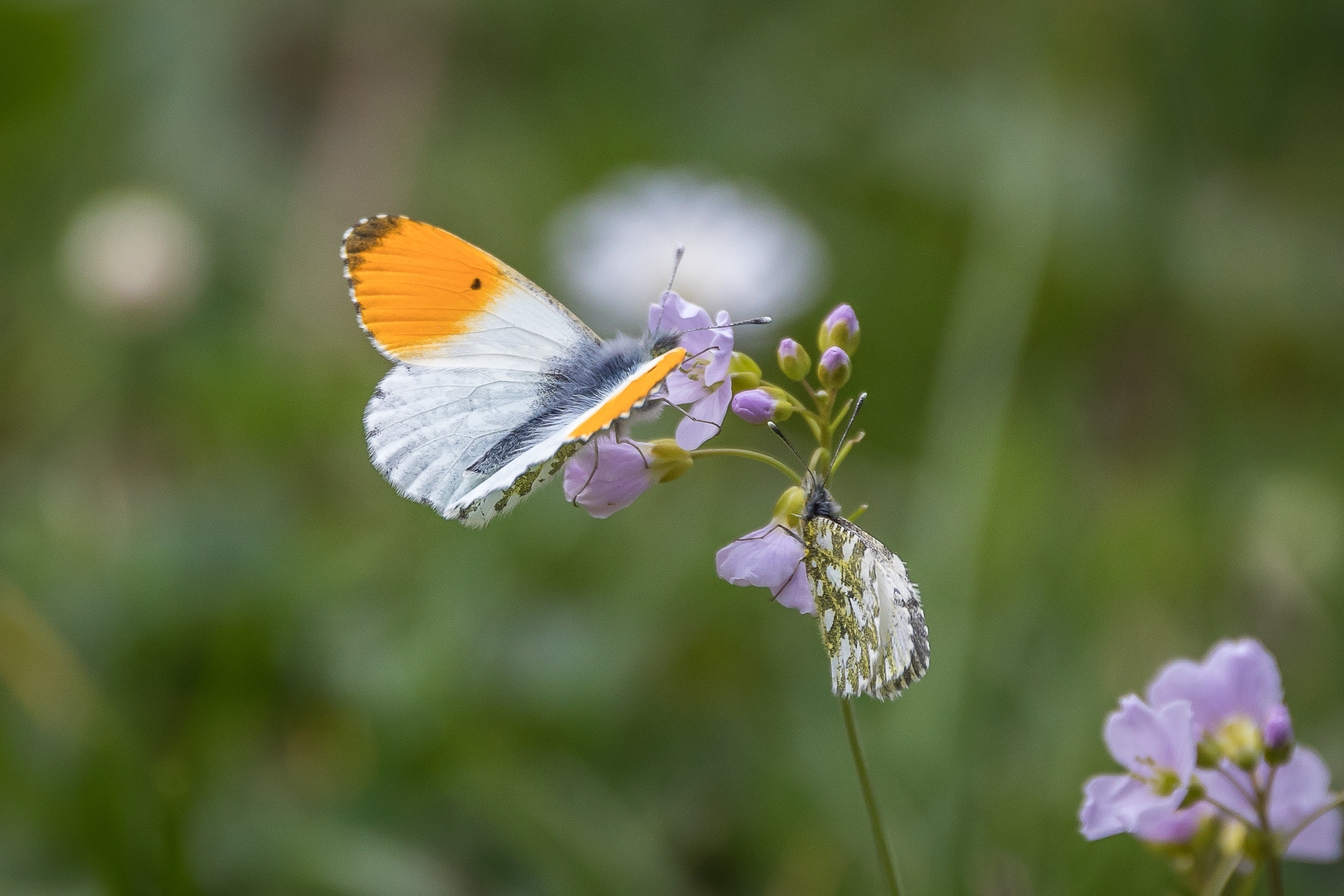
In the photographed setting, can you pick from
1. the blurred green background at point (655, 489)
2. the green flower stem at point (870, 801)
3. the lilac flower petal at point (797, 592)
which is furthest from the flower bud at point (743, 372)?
the blurred green background at point (655, 489)

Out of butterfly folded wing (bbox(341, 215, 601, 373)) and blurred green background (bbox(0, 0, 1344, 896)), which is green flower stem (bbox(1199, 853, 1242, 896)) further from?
butterfly folded wing (bbox(341, 215, 601, 373))

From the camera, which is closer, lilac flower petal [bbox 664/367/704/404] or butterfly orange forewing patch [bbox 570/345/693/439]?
butterfly orange forewing patch [bbox 570/345/693/439]

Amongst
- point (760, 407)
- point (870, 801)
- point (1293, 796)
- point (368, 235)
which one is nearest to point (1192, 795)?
point (1293, 796)

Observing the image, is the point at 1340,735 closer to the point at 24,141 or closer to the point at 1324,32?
the point at 1324,32

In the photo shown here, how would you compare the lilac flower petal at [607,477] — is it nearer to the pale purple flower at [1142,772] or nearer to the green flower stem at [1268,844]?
the pale purple flower at [1142,772]

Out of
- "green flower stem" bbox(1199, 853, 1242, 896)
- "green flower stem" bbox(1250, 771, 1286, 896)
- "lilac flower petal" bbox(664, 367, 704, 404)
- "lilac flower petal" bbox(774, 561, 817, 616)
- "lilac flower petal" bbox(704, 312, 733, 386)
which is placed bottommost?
"green flower stem" bbox(1199, 853, 1242, 896)

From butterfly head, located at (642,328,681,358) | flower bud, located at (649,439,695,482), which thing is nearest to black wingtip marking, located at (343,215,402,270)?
butterfly head, located at (642,328,681,358)

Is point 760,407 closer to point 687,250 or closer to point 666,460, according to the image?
point 666,460

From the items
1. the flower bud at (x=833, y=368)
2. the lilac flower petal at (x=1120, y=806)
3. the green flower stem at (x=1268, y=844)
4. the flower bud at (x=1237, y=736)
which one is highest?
the flower bud at (x=833, y=368)
